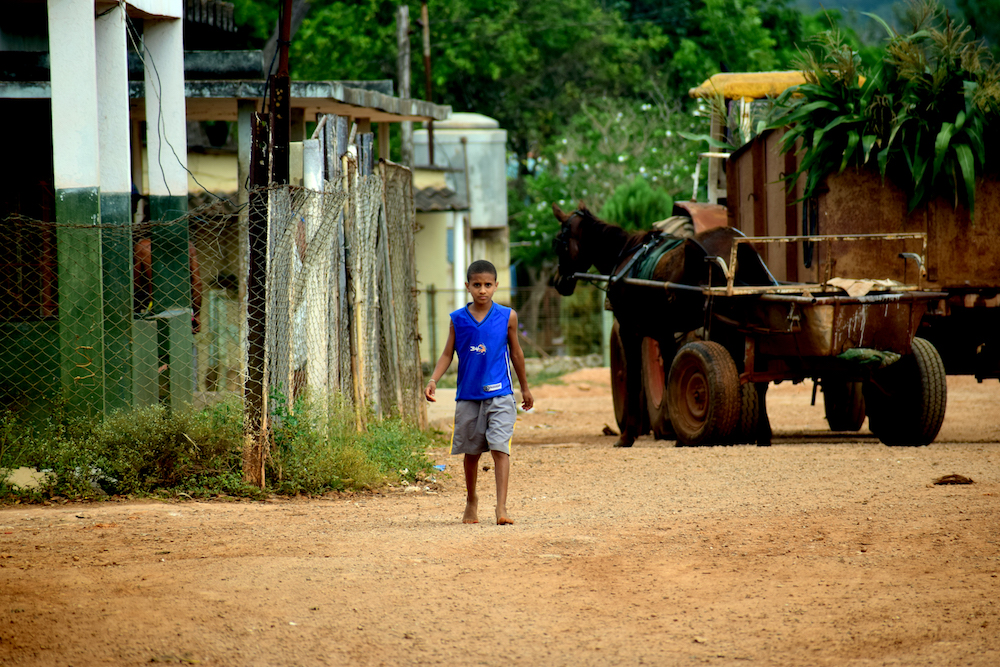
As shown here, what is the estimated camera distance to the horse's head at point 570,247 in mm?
12477

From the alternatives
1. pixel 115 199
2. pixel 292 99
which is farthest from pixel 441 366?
pixel 292 99

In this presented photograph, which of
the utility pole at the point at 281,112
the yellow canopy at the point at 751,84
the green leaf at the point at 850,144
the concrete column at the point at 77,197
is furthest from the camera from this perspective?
the yellow canopy at the point at 751,84

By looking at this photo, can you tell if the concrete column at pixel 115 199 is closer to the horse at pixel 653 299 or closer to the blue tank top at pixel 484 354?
the blue tank top at pixel 484 354

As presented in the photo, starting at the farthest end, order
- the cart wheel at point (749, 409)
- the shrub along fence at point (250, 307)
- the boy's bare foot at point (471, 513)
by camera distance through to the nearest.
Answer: the cart wheel at point (749, 409) < the shrub along fence at point (250, 307) < the boy's bare foot at point (471, 513)

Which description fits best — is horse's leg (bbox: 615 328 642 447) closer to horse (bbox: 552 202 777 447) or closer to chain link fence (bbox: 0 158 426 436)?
horse (bbox: 552 202 777 447)

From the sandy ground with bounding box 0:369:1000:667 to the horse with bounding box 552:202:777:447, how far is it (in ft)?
8.02

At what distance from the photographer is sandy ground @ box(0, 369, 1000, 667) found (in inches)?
165

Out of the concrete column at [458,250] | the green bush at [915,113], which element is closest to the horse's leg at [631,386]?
the green bush at [915,113]

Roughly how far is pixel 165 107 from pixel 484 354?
4.68 meters

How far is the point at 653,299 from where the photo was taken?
35.4 feet

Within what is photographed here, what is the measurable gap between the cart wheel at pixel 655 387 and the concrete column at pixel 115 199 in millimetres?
5444

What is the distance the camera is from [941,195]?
31.4 feet

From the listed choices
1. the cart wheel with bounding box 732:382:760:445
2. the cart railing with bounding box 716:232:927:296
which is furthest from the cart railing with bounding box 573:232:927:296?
the cart wheel with bounding box 732:382:760:445

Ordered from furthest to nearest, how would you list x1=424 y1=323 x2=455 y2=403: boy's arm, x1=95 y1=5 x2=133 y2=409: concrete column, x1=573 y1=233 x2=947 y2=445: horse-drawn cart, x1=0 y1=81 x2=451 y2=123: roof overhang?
x1=0 y1=81 x2=451 y2=123: roof overhang → x1=573 y1=233 x2=947 y2=445: horse-drawn cart → x1=95 y1=5 x2=133 y2=409: concrete column → x1=424 y1=323 x2=455 y2=403: boy's arm
